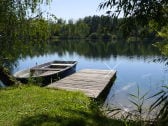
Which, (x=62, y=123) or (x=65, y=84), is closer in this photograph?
(x=62, y=123)

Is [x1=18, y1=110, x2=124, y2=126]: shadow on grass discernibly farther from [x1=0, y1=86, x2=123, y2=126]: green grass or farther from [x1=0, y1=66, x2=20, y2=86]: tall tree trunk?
[x1=0, y1=66, x2=20, y2=86]: tall tree trunk

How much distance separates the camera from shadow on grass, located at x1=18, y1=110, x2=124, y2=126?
6.71 metres

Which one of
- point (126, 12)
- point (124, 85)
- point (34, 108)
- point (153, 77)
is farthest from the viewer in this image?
point (153, 77)

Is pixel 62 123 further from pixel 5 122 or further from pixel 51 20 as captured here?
pixel 51 20

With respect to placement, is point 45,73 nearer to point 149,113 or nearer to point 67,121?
point 67,121

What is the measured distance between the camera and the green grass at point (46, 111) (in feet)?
22.6

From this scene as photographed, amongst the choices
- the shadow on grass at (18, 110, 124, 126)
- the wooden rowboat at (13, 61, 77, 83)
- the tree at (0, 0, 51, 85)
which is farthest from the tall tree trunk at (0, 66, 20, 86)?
the shadow on grass at (18, 110, 124, 126)

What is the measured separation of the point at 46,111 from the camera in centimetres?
779

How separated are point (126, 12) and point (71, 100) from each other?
14.4 feet

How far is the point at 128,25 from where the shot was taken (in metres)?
5.89

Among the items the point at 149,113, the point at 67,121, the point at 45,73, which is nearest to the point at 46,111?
the point at 67,121

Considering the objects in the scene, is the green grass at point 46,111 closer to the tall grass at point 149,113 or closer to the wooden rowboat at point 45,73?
the tall grass at point 149,113

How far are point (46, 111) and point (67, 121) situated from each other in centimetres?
101

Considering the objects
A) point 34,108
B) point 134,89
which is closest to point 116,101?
point 134,89
